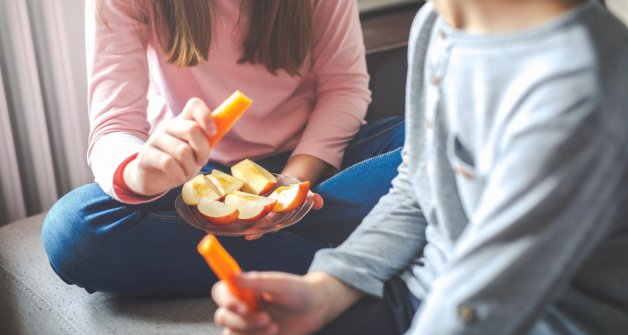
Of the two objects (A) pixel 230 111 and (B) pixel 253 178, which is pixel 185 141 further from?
(B) pixel 253 178

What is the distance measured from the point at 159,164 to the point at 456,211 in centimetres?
35

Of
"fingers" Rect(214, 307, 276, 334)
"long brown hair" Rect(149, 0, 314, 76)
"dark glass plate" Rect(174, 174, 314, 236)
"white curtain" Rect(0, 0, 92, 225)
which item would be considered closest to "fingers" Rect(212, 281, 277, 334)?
"fingers" Rect(214, 307, 276, 334)

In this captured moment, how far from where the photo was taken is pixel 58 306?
1021 millimetres

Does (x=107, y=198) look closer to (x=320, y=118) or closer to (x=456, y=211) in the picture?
(x=320, y=118)

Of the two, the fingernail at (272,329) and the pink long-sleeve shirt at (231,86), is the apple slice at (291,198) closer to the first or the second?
the pink long-sleeve shirt at (231,86)

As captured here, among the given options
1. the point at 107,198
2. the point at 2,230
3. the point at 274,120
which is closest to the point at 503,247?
the point at 107,198

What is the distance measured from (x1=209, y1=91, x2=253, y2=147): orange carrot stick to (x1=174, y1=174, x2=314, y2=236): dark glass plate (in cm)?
21

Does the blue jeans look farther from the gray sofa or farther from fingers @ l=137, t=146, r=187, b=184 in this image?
fingers @ l=137, t=146, r=187, b=184

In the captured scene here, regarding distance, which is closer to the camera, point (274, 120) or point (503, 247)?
point (503, 247)

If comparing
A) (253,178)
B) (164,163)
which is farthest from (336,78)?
(164,163)

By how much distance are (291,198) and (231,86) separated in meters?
0.30

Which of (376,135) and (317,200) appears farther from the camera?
(376,135)

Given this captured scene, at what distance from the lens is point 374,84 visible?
4.90ft

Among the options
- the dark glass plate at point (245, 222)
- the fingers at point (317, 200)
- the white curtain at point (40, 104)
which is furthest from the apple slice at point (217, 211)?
the white curtain at point (40, 104)
